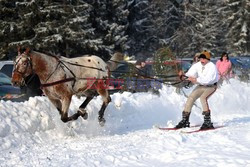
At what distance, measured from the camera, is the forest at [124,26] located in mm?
27594

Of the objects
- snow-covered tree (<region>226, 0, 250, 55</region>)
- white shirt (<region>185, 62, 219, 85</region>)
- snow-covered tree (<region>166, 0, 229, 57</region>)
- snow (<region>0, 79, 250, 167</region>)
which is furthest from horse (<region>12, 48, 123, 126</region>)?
snow-covered tree (<region>226, 0, 250, 55</region>)

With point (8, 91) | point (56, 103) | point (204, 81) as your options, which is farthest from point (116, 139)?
point (8, 91)

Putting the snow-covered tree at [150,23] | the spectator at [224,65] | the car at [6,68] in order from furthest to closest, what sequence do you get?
1. the snow-covered tree at [150,23]
2. the spectator at [224,65]
3. the car at [6,68]

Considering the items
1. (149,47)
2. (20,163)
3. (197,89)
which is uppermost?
(197,89)

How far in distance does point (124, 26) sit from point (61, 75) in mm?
25411

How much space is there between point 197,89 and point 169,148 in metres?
3.01

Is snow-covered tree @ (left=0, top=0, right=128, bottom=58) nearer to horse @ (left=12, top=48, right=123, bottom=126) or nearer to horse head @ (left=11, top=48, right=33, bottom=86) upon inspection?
horse @ (left=12, top=48, right=123, bottom=126)

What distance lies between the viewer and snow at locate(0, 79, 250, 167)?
257 inches

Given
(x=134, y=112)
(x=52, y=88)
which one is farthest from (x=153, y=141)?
(x=134, y=112)

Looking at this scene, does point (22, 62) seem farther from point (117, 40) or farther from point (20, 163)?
point (117, 40)

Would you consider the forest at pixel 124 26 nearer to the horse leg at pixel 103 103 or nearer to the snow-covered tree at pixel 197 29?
the snow-covered tree at pixel 197 29

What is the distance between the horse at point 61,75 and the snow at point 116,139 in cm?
49

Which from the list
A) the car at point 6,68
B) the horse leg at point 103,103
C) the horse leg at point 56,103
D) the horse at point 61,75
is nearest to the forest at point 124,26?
the car at point 6,68

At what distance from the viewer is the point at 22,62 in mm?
8930
